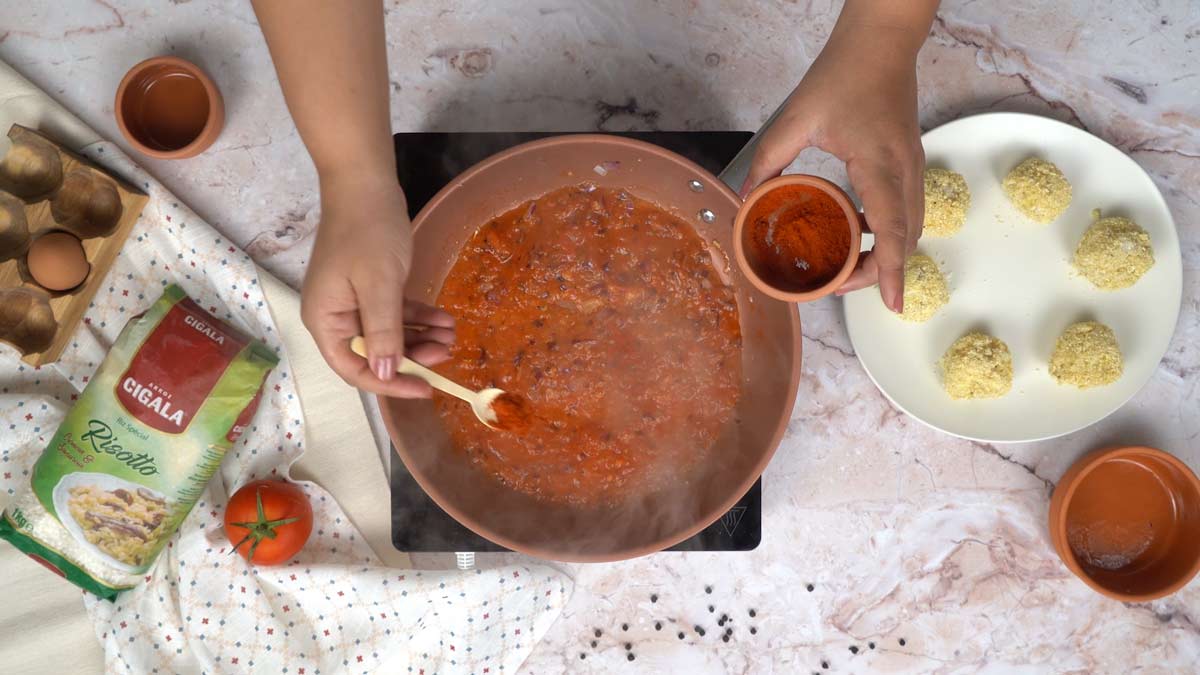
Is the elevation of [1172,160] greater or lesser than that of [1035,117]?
lesser

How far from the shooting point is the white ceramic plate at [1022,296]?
4.83 feet

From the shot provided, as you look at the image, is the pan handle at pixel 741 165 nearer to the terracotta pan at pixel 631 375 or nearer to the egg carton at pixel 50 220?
the terracotta pan at pixel 631 375

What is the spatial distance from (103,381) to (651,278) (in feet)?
3.05

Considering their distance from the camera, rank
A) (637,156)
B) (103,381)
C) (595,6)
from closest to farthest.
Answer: (637,156) < (103,381) < (595,6)

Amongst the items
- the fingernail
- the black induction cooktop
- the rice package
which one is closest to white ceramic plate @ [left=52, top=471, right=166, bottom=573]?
the rice package

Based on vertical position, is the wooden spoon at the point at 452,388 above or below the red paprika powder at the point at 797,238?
below

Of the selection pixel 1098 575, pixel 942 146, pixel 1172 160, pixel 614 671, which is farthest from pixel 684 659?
pixel 1172 160

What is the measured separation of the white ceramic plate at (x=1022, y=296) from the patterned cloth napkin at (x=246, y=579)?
28.4 inches

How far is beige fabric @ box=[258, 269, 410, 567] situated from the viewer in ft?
5.10

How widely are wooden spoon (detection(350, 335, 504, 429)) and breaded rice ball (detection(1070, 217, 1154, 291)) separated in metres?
0.99

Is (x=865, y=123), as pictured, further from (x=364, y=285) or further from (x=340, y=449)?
(x=340, y=449)

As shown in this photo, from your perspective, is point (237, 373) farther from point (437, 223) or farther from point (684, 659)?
point (684, 659)

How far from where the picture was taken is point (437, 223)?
136cm

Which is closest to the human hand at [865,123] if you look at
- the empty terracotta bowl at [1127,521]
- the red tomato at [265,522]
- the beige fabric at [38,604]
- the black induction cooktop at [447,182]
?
the black induction cooktop at [447,182]
